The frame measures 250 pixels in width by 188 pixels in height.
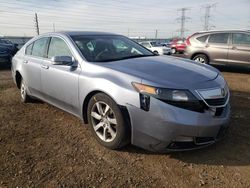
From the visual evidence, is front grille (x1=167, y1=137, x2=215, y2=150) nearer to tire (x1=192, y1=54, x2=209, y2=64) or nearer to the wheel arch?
the wheel arch

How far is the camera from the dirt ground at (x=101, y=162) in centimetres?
284

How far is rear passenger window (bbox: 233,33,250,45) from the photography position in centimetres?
951

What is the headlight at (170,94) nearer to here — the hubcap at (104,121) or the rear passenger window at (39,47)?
the hubcap at (104,121)

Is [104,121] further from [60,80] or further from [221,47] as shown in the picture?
[221,47]

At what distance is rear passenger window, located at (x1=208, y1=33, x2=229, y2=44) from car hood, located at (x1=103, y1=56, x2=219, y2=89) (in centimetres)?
685

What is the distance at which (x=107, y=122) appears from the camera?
11.4 feet

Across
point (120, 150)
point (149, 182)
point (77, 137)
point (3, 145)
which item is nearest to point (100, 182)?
point (149, 182)

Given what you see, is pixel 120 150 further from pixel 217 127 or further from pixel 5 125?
pixel 5 125

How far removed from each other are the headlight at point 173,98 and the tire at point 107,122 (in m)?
0.38


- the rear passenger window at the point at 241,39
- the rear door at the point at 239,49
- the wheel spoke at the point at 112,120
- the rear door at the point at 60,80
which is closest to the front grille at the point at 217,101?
the wheel spoke at the point at 112,120

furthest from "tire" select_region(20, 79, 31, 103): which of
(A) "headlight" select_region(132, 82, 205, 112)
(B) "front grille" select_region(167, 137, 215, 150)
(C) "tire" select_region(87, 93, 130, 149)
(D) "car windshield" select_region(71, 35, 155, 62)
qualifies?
(B) "front grille" select_region(167, 137, 215, 150)

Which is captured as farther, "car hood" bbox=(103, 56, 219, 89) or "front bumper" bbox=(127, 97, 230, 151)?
"car hood" bbox=(103, 56, 219, 89)

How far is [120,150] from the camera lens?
3.51 m

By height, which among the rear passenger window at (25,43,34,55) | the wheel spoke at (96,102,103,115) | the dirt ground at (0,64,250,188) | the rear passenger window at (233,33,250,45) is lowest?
the dirt ground at (0,64,250,188)
